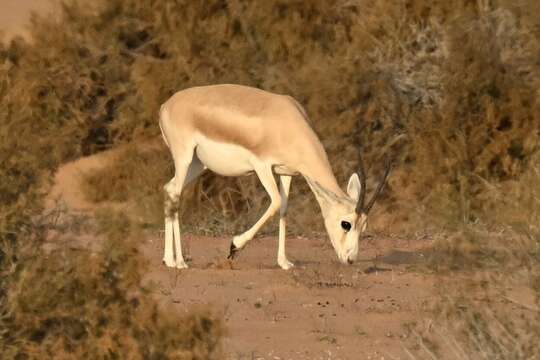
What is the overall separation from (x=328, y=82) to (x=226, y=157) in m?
5.58

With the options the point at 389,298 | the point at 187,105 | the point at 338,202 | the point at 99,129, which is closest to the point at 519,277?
the point at 389,298

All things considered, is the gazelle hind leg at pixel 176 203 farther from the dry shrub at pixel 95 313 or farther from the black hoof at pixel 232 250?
the dry shrub at pixel 95 313

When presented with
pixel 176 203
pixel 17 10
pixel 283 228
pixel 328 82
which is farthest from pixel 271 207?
pixel 17 10

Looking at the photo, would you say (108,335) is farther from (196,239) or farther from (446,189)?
(446,189)

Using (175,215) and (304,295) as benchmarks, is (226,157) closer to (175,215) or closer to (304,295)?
(175,215)

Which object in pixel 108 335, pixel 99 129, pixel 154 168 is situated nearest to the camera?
pixel 108 335

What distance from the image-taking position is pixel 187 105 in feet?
47.8

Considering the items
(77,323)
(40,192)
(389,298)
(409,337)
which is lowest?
(389,298)

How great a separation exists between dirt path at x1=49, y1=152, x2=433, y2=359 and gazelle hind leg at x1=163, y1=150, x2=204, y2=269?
162mm

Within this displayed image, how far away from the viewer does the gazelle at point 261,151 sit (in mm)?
13836

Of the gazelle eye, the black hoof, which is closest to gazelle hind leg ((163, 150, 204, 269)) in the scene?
the black hoof

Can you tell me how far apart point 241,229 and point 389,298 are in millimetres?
5009

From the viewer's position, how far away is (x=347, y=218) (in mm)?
13469

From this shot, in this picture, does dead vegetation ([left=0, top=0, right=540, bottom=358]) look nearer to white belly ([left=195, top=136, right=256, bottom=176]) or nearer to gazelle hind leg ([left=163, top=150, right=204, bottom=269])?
gazelle hind leg ([left=163, top=150, right=204, bottom=269])
